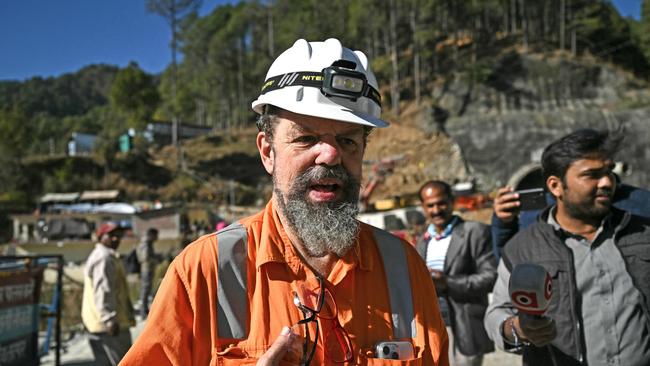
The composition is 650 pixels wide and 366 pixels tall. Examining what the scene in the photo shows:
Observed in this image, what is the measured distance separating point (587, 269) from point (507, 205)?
90cm

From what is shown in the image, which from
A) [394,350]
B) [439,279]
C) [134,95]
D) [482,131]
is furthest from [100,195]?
[394,350]

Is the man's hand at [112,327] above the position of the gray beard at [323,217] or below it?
below

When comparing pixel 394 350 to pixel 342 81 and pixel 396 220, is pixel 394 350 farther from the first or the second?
pixel 396 220

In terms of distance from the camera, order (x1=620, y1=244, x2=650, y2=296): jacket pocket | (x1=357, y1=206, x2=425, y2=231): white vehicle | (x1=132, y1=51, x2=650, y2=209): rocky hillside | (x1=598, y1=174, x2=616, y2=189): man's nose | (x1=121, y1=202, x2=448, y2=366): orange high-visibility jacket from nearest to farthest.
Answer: (x1=121, y1=202, x2=448, y2=366): orange high-visibility jacket < (x1=620, y1=244, x2=650, y2=296): jacket pocket < (x1=598, y1=174, x2=616, y2=189): man's nose < (x1=357, y1=206, x2=425, y2=231): white vehicle < (x1=132, y1=51, x2=650, y2=209): rocky hillside

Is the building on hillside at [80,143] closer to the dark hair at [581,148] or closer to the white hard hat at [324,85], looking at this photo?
the dark hair at [581,148]

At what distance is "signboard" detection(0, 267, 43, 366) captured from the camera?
549cm

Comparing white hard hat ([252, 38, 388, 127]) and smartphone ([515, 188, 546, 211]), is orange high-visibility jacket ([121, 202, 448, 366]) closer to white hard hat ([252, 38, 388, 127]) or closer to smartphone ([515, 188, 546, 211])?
white hard hat ([252, 38, 388, 127])

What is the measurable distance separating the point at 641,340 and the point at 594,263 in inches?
16.4

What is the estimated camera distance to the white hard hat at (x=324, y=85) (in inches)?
72.9

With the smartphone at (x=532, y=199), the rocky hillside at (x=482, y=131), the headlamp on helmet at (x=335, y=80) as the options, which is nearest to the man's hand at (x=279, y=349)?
the headlamp on helmet at (x=335, y=80)

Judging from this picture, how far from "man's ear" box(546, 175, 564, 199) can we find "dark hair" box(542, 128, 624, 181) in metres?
0.02

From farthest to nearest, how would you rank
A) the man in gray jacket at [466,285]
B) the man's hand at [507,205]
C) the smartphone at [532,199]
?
the man in gray jacket at [466,285] → the smartphone at [532,199] → the man's hand at [507,205]

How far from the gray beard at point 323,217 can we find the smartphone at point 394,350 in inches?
13.9

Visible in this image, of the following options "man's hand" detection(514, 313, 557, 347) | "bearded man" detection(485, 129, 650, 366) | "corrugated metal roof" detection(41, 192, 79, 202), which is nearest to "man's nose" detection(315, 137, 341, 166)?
"man's hand" detection(514, 313, 557, 347)
